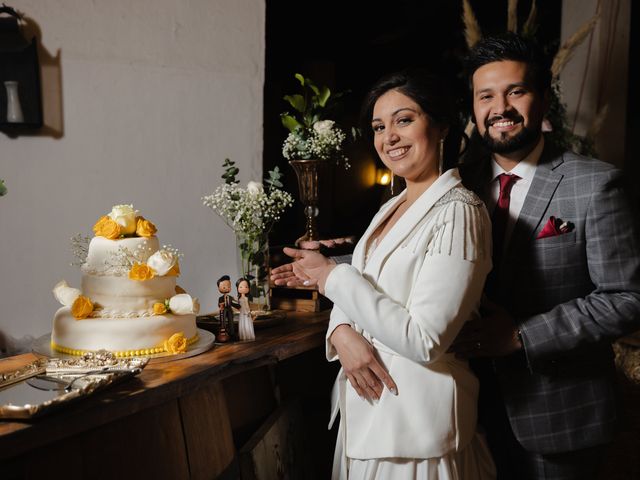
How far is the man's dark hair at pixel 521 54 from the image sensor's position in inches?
80.0

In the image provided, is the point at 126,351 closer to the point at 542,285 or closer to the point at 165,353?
the point at 165,353

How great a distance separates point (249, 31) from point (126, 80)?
0.81 m

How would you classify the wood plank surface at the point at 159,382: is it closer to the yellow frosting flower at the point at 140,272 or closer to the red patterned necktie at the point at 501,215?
the yellow frosting flower at the point at 140,272

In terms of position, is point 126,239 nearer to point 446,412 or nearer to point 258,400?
point 258,400

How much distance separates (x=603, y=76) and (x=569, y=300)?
322 cm

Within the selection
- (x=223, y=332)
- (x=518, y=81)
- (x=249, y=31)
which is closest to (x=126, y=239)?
(x=223, y=332)

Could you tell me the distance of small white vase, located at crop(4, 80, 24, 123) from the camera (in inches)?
120

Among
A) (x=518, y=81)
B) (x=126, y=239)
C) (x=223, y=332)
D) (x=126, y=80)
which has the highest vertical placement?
(x=126, y=80)

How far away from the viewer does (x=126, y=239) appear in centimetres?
199

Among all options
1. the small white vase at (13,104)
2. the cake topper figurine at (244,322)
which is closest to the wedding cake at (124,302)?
the cake topper figurine at (244,322)

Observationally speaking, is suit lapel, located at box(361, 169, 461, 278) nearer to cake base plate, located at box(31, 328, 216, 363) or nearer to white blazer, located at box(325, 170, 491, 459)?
white blazer, located at box(325, 170, 491, 459)

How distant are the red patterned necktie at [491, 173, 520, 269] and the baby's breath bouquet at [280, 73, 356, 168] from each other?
0.87 m

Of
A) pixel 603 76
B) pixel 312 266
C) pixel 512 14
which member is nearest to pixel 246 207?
pixel 312 266

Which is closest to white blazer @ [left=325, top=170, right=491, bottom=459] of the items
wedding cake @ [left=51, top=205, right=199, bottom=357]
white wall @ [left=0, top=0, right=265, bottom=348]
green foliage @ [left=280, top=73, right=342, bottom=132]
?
wedding cake @ [left=51, top=205, right=199, bottom=357]
